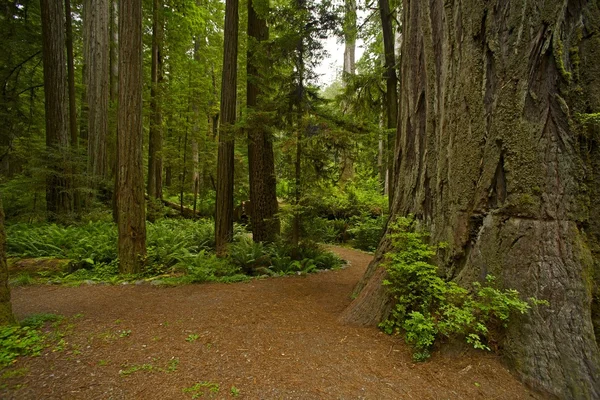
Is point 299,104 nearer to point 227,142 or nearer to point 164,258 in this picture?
point 227,142

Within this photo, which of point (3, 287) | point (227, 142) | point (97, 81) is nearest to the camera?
point (3, 287)

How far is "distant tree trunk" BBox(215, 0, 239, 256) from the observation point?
6.49 m

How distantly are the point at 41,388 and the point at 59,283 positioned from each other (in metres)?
3.77

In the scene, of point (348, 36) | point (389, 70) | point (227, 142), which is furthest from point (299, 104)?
point (348, 36)

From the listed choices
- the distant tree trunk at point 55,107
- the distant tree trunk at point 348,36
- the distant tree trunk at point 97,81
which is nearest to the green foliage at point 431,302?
the distant tree trunk at point 348,36

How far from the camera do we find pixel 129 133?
207 inches

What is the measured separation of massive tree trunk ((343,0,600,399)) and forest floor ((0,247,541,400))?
0.49 meters

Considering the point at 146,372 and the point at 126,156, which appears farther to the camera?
the point at 126,156

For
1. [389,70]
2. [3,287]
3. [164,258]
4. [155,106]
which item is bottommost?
[164,258]

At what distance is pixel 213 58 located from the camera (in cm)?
1523

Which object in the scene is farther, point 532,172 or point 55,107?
point 55,107

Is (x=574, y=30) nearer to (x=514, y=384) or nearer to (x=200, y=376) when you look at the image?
(x=514, y=384)

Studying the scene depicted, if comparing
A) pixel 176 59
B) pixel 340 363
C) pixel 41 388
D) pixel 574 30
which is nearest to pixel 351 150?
pixel 574 30

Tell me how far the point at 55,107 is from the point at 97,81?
9.05 feet
